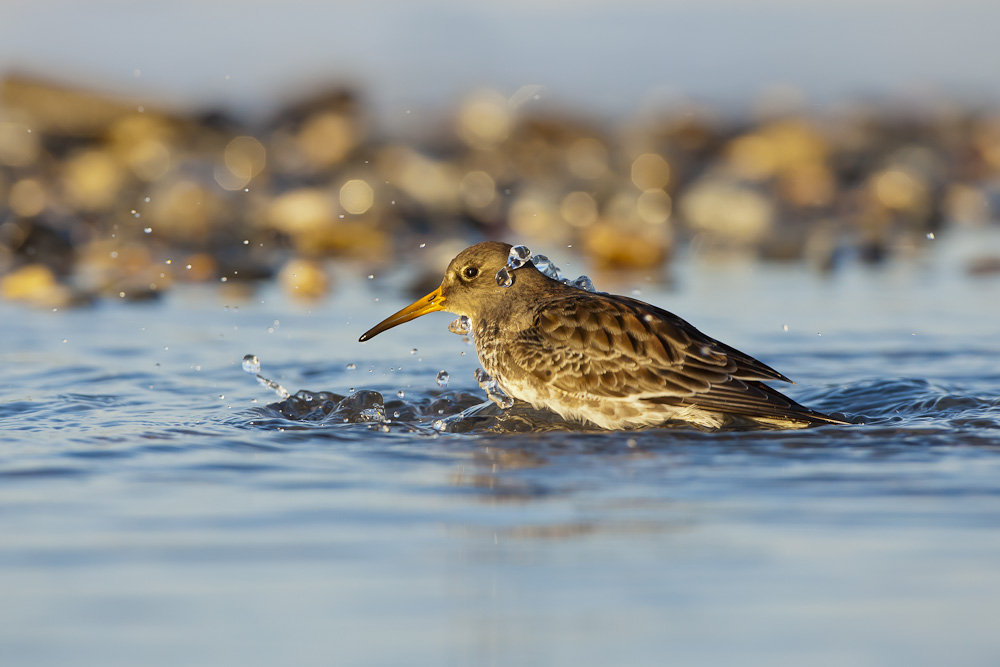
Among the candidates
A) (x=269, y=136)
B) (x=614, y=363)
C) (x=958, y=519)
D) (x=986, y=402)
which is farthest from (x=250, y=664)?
(x=269, y=136)

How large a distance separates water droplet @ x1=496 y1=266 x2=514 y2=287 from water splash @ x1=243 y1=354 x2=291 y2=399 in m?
1.64

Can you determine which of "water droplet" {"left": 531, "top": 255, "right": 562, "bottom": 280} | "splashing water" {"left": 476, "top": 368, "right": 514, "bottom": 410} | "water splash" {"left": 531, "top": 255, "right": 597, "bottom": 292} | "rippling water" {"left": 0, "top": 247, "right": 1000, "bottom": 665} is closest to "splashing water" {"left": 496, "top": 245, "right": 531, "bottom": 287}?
"water droplet" {"left": 531, "top": 255, "right": 562, "bottom": 280}

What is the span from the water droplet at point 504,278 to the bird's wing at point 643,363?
0.65 metres

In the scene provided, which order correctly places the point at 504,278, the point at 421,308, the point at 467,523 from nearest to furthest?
1. the point at 467,523
2. the point at 504,278
3. the point at 421,308

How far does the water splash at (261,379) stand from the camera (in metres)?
8.86

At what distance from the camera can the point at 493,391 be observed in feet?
28.7

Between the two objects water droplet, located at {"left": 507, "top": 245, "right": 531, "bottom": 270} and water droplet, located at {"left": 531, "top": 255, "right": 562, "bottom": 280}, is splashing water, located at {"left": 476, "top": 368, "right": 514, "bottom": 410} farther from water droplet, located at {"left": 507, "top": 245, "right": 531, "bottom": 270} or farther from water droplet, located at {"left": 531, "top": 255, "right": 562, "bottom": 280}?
water droplet, located at {"left": 531, "top": 255, "right": 562, "bottom": 280}

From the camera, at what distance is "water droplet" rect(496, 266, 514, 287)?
8562mm

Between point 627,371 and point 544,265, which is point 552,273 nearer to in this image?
point 544,265

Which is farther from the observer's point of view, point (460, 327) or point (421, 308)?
point (460, 327)

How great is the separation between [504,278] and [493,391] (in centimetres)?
77

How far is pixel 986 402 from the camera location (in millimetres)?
8352

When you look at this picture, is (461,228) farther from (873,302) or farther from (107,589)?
(107,589)

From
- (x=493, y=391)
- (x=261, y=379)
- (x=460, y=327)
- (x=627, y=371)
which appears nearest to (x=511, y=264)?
(x=493, y=391)
